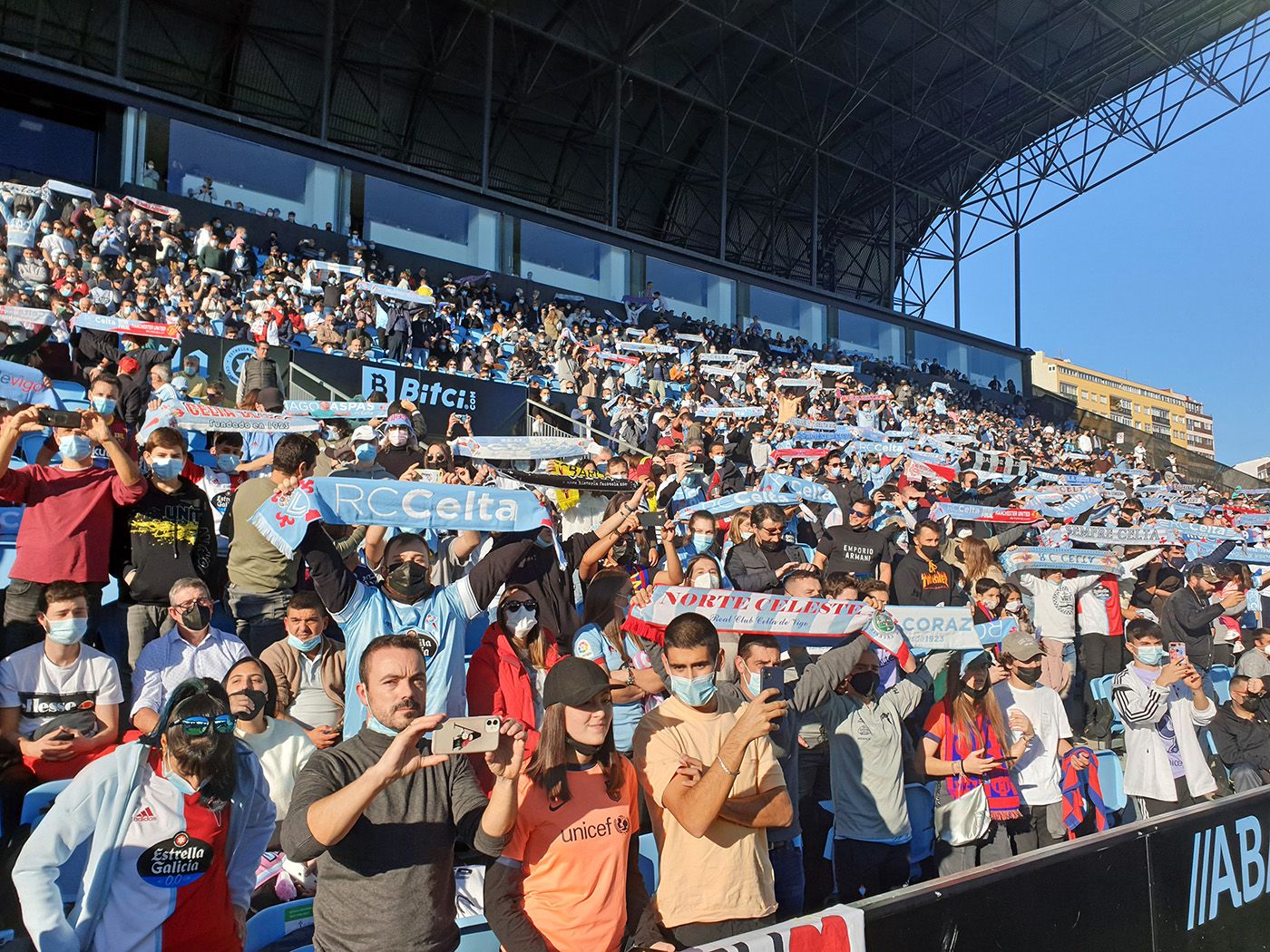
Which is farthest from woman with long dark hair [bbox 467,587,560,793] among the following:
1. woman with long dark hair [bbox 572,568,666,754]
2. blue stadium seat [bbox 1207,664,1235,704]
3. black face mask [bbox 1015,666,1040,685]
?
blue stadium seat [bbox 1207,664,1235,704]

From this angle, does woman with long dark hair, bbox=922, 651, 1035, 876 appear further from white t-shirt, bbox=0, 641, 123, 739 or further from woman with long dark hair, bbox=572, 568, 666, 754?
white t-shirt, bbox=0, 641, 123, 739

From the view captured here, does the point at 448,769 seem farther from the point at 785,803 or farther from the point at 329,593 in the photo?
the point at 329,593

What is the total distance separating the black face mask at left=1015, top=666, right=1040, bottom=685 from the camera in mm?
5695

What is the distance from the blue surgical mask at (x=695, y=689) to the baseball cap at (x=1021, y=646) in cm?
275

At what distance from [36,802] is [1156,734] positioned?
19.8ft

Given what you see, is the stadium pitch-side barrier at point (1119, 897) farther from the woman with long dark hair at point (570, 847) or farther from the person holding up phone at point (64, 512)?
the person holding up phone at point (64, 512)

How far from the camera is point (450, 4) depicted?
28359 mm

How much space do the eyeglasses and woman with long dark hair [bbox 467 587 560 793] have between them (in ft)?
5.12

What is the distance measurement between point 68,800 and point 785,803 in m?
2.22

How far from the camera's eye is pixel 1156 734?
6262 mm

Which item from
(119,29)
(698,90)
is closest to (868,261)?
(698,90)

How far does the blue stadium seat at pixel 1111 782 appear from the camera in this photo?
21.5 feet

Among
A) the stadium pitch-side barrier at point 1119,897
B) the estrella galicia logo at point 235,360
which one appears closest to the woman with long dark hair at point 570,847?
the stadium pitch-side barrier at point 1119,897

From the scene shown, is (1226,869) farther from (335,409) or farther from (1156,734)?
(335,409)
